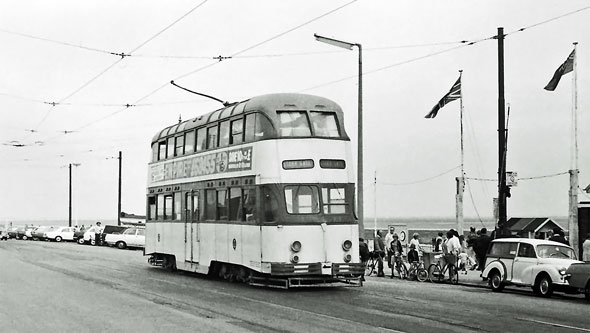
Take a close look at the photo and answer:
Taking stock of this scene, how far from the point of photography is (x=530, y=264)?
21.1m

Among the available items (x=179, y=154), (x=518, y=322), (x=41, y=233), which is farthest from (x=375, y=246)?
(x=41, y=233)

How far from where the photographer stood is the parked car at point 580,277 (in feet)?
62.0

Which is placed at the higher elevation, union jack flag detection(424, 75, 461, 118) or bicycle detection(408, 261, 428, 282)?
union jack flag detection(424, 75, 461, 118)

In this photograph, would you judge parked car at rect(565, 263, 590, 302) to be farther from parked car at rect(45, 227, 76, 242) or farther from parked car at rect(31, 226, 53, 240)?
parked car at rect(31, 226, 53, 240)

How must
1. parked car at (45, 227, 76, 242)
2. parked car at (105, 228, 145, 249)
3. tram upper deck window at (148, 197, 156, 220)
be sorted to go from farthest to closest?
parked car at (45, 227, 76, 242) < parked car at (105, 228, 145, 249) < tram upper deck window at (148, 197, 156, 220)

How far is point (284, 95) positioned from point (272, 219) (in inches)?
128

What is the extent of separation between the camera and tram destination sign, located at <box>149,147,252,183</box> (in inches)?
848

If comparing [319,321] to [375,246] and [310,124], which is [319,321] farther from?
[375,246]

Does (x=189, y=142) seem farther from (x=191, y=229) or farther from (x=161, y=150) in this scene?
(x=161, y=150)

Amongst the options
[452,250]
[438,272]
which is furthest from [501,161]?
[438,272]

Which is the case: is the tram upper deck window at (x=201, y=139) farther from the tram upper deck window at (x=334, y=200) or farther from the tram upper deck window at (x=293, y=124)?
the tram upper deck window at (x=334, y=200)

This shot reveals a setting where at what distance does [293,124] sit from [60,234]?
5759cm

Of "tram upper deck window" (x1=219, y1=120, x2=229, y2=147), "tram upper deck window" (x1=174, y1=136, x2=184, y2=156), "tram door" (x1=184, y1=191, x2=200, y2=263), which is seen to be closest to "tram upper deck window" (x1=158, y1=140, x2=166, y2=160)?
"tram upper deck window" (x1=174, y1=136, x2=184, y2=156)

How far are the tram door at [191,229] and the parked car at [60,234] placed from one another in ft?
162
